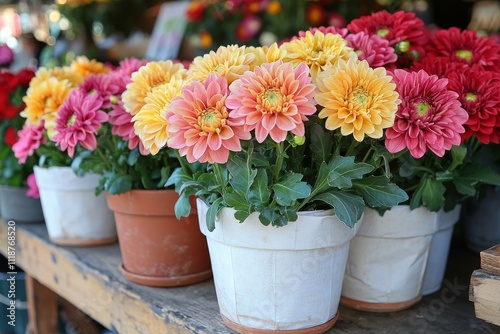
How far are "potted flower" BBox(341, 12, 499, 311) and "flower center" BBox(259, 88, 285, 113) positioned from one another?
17cm

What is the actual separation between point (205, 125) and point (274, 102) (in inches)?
3.4

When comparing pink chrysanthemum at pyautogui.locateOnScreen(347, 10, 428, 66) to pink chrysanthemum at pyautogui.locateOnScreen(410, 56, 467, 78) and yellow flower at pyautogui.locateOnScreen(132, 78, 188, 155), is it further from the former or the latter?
yellow flower at pyautogui.locateOnScreen(132, 78, 188, 155)

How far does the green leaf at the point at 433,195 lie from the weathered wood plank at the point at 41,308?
3.80 feet

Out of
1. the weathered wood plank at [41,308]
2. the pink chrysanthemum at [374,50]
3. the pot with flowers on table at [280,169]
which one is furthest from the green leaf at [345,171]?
the weathered wood plank at [41,308]

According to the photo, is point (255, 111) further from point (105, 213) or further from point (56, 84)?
point (105, 213)

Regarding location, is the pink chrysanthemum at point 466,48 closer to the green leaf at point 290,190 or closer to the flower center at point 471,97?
the flower center at point 471,97

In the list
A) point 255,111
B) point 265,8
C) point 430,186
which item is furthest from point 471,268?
point 265,8

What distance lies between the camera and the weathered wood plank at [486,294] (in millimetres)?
675

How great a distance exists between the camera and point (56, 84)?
3.42 ft

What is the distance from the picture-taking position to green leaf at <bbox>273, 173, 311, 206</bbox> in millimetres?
677

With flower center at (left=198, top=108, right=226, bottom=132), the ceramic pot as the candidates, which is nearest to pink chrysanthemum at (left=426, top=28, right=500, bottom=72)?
flower center at (left=198, top=108, right=226, bottom=132)

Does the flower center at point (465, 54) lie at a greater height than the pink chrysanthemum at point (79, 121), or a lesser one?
greater

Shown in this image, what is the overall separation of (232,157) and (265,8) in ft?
5.72

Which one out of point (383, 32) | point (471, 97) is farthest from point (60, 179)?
point (471, 97)
